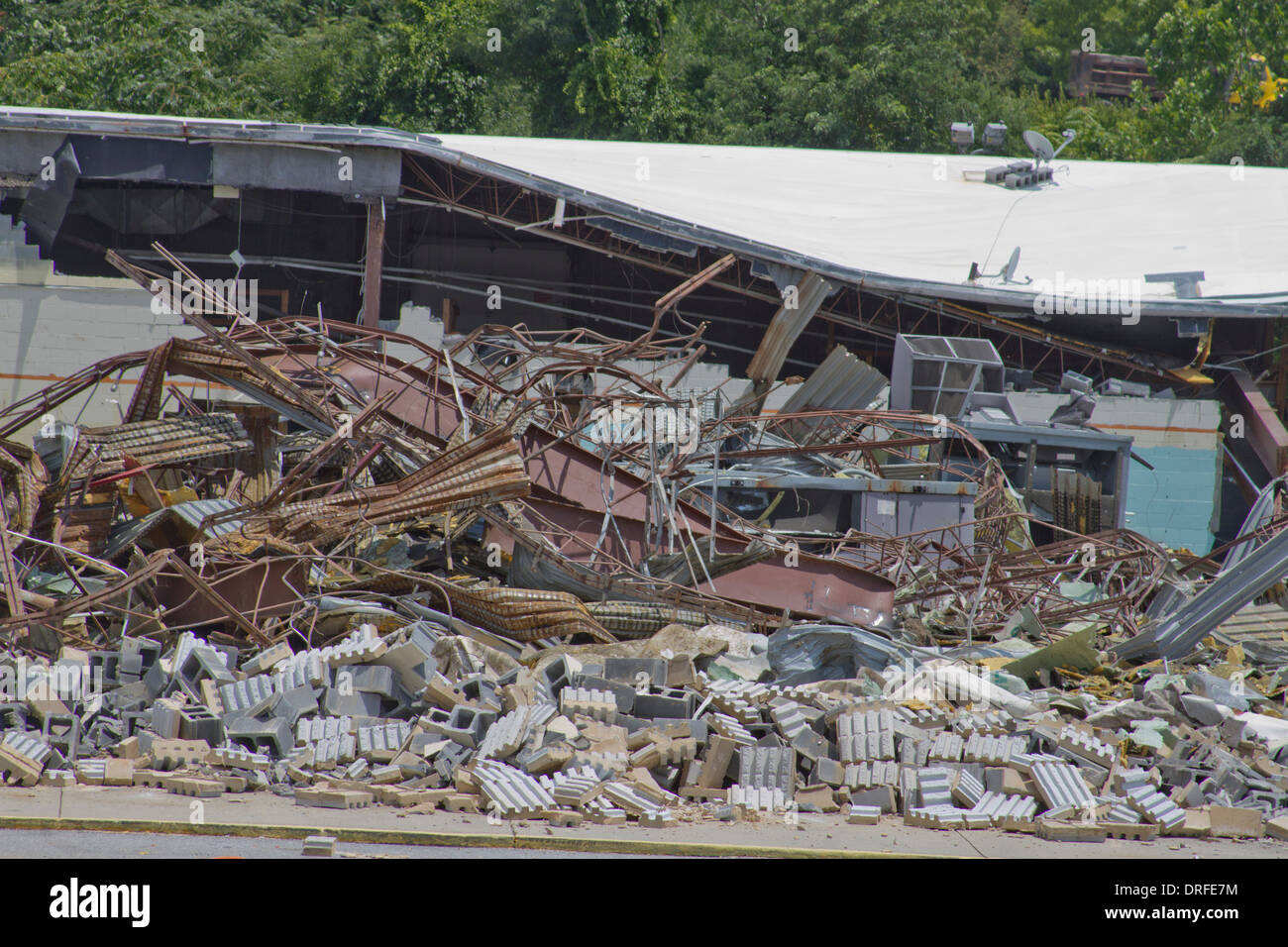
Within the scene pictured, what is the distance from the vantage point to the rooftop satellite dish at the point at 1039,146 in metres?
21.5

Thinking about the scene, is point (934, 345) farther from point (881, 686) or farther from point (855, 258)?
point (881, 686)

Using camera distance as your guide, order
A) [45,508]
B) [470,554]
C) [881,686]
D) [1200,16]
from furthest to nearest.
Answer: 1. [1200,16]
2. [470,554]
3. [45,508]
4. [881,686]

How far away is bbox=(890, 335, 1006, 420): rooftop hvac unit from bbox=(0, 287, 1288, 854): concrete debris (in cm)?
329

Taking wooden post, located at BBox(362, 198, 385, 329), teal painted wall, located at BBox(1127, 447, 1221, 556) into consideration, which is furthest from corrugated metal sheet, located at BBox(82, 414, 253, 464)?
teal painted wall, located at BBox(1127, 447, 1221, 556)

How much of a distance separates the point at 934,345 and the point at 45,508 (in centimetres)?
1118

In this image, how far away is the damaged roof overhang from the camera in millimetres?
16922

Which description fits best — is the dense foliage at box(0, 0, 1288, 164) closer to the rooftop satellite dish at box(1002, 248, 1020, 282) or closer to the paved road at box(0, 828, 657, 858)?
the rooftop satellite dish at box(1002, 248, 1020, 282)

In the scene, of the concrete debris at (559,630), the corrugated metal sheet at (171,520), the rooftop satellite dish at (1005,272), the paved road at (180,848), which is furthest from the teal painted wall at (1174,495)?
the paved road at (180,848)

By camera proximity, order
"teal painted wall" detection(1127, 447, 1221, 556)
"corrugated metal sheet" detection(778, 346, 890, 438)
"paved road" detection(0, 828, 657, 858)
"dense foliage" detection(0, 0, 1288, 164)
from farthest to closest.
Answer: "dense foliage" detection(0, 0, 1288, 164), "teal painted wall" detection(1127, 447, 1221, 556), "corrugated metal sheet" detection(778, 346, 890, 438), "paved road" detection(0, 828, 657, 858)

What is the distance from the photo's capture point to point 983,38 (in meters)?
47.9

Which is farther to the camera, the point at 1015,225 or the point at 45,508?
the point at 1015,225

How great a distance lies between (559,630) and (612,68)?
75.9 ft

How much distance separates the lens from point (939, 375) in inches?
636

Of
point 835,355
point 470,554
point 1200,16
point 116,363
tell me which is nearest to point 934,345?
point 835,355
